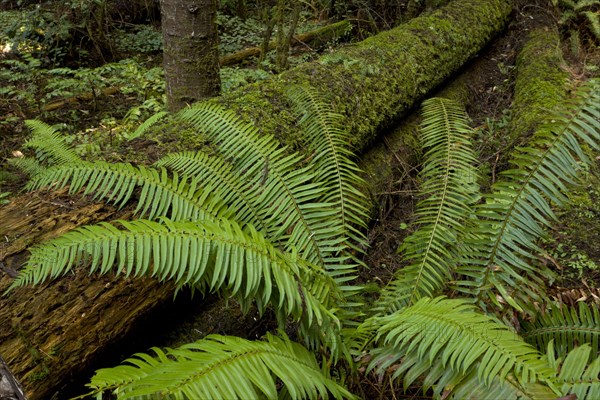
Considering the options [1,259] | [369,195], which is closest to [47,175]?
[1,259]

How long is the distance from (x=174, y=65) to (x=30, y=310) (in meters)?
2.35

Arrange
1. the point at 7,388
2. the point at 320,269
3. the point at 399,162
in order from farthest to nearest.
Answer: the point at 399,162
the point at 320,269
the point at 7,388

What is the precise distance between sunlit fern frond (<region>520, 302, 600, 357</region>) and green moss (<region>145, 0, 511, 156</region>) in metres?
1.87

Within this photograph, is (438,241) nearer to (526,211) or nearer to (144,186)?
(526,211)

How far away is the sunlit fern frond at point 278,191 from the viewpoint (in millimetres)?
2637

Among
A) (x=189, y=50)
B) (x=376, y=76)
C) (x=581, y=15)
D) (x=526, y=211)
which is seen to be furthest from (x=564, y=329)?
(x=581, y=15)

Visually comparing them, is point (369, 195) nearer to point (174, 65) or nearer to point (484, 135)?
point (484, 135)

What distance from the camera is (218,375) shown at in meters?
1.48

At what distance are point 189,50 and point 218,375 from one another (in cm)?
292

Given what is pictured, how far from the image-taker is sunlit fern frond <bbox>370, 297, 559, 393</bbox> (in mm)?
1633

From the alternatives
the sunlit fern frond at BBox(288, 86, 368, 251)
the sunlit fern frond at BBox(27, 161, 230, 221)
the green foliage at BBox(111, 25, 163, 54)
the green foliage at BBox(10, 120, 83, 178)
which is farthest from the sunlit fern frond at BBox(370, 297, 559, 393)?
the green foliage at BBox(111, 25, 163, 54)

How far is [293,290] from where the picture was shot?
1.93m

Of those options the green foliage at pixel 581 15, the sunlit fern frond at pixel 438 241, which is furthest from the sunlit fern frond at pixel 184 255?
the green foliage at pixel 581 15

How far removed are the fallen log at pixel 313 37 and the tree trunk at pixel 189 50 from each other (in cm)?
286
